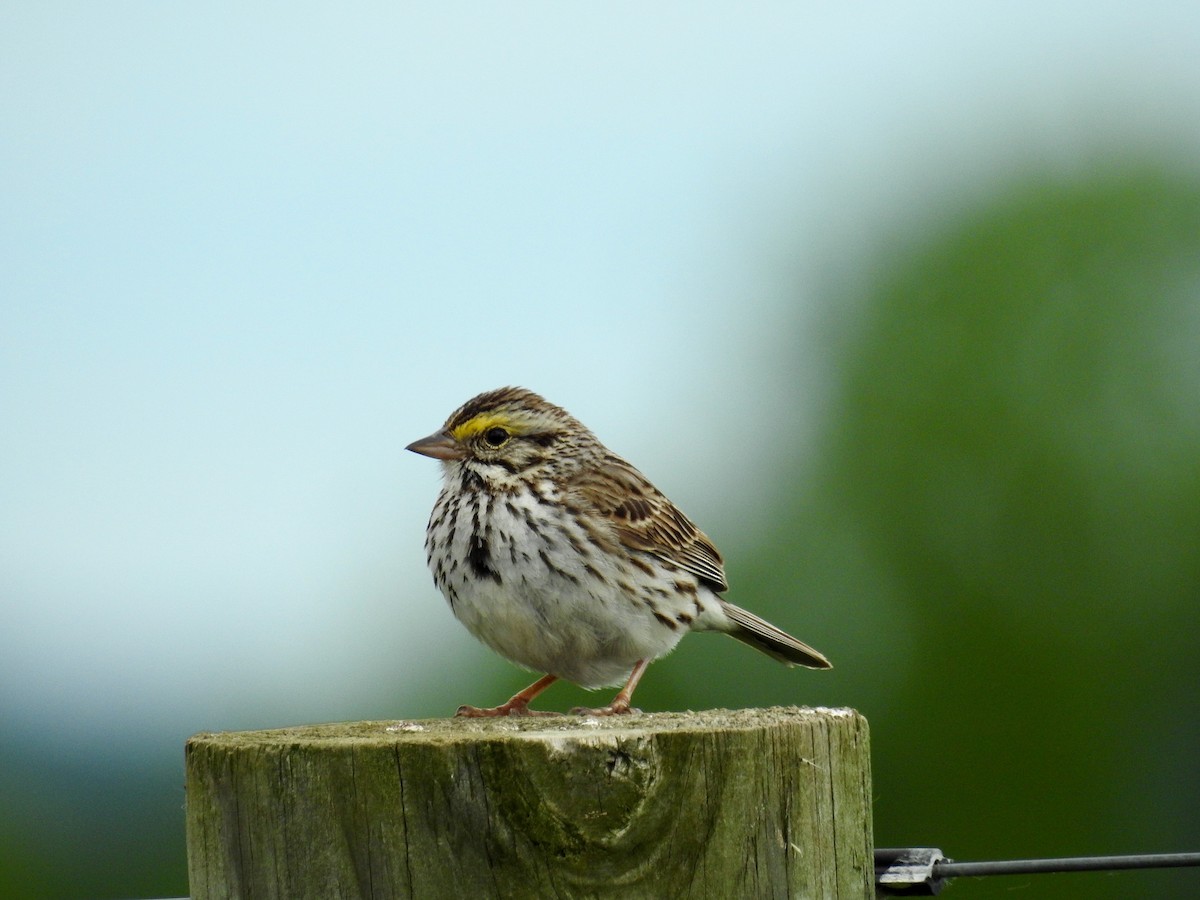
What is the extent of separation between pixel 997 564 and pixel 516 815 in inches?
674

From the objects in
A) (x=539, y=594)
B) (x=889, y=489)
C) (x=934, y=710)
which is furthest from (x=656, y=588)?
(x=889, y=489)

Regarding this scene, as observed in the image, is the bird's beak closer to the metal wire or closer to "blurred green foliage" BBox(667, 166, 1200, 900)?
the metal wire

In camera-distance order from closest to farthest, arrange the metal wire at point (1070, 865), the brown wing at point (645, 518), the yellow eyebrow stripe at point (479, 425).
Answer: the metal wire at point (1070, 865)
the brown wing at point (645, 518)
the yellow eyebrow stripe at point (479, 425)

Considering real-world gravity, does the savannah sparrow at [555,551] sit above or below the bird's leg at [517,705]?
above

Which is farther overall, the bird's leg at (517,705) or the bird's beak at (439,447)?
the bird's beak at (439,447)

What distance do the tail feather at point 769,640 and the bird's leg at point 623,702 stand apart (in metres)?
0.71

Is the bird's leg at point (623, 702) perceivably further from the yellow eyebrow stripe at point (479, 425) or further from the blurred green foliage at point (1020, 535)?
the blurred green foliage at point (1020, 535)

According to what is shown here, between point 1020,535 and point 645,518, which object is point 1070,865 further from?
point 1020,535

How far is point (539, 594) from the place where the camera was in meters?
5.66

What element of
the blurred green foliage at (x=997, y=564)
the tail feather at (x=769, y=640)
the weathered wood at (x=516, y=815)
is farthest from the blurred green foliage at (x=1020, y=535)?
the weathered wood at (x=516, y=815)

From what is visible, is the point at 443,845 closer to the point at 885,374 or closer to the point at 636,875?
the point at 636,875

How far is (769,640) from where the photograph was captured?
6824 millimetres

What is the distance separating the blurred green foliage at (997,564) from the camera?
1720cm

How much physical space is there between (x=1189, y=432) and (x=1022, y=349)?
2263 millimetres
